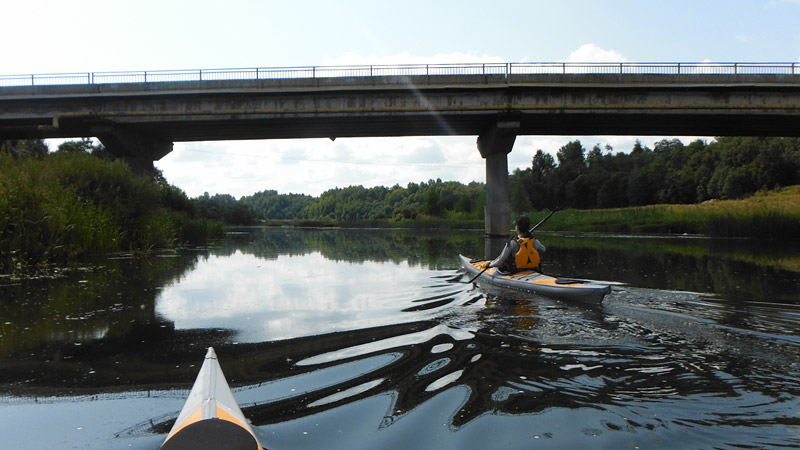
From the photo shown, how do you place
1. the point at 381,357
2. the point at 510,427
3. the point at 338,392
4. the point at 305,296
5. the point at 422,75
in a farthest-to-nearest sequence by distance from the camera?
the point at 422,75 → the point at 305,296 → the point at 381,357 → the point at 338,392 → the point at 510,427

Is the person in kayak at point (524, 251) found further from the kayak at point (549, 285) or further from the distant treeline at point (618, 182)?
the distant treeline at point (618, 182)

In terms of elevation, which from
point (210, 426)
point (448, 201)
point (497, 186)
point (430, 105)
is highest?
point (430, 105)

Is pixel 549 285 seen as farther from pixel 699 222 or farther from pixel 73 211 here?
pixel 699 222

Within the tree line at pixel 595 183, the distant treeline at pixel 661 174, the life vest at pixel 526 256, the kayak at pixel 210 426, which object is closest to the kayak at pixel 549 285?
the life vest at pixel 526 256

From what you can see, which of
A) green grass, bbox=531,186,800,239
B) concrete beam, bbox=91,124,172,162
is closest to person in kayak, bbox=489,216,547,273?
green grass, bbox=531,186,800,239

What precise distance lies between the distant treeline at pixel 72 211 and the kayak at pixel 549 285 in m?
9.41

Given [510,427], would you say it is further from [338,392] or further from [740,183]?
[740,183]

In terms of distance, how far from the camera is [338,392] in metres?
3.53

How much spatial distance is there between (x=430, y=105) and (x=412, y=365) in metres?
21.6

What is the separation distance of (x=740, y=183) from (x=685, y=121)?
138ft

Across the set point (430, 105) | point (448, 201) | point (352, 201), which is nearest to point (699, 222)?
point (430, 105)

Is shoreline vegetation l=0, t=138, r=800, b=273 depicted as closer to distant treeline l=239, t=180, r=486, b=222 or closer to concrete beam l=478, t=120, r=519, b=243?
distant treeline l=239, t=180, r=486, b=222

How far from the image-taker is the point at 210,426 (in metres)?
2.04

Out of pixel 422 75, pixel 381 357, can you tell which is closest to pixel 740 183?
pixel 422 75
